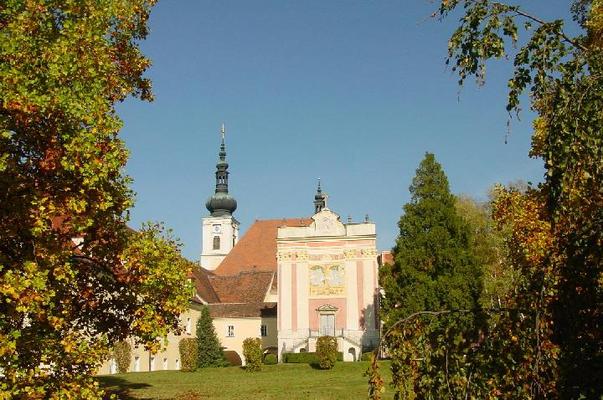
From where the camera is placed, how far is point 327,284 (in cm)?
4600

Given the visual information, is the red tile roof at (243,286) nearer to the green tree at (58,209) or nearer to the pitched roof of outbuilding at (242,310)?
the pitched roof of outbuilding at (242,310)

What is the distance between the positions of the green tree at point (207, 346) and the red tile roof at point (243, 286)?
1068 centimetres

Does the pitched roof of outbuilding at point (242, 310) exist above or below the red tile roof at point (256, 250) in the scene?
below

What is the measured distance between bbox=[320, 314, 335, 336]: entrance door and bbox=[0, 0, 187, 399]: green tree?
110 ft

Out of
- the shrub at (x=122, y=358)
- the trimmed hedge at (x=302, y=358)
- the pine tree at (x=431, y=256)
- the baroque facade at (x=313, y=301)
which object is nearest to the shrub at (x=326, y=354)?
the pine tree at (x=431, y=256)

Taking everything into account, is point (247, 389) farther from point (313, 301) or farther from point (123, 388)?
point (313, 301)

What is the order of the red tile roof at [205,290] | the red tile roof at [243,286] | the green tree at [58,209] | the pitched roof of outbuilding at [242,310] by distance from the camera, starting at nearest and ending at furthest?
the green tree at [58,209] → the red tile roof at [205,290] → the pitched roof of outbuilding at [242,310] → the red tile roof at [243,286]

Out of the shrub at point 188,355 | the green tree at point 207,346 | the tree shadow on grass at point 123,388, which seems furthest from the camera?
the green tree at point 207,346

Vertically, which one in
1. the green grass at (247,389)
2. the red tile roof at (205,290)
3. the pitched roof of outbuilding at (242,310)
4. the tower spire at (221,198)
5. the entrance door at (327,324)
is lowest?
the green grass at (247,389)

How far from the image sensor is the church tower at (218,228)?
274 ft

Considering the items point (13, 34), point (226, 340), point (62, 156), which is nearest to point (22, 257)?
point (62, 156)

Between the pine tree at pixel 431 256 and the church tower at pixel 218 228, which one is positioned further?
the church tower at pixel 218 228

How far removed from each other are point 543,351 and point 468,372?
0.69 metres

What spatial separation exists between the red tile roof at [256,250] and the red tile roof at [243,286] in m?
5.70
